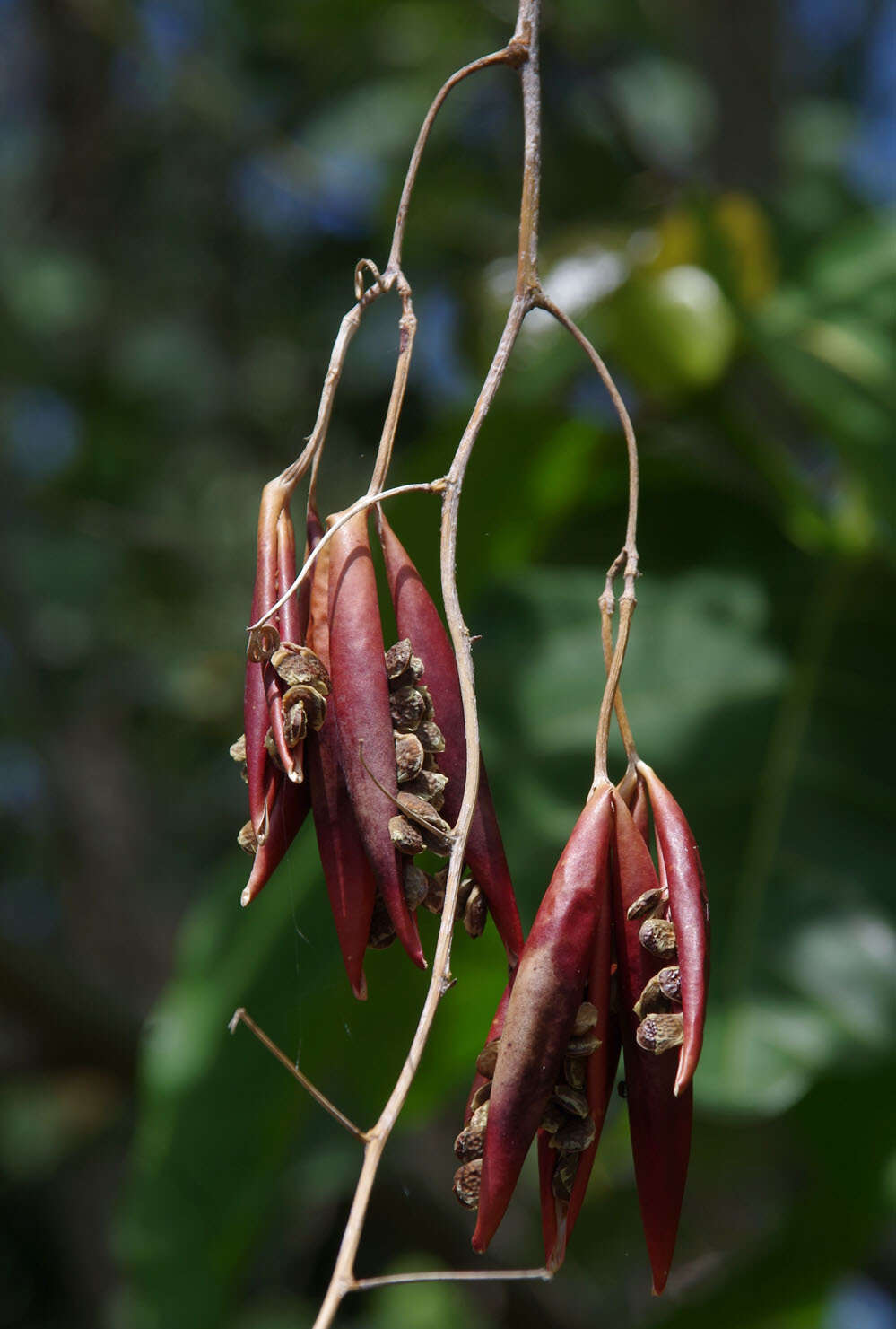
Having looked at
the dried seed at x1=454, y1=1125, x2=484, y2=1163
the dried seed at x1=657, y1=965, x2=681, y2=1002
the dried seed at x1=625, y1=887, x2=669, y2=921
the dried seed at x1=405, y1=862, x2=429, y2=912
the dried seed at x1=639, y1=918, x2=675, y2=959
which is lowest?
the dried seed at x1=454, y1=1125, x2=484, y2=1163

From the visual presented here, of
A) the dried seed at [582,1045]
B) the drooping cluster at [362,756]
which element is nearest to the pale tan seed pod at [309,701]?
the drooping cluster at [362,756]

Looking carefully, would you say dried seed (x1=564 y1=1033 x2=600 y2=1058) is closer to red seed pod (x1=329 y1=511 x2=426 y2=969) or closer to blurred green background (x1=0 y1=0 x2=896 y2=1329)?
red seed pod (x1=329 y1=511 x2=426 y2=969)

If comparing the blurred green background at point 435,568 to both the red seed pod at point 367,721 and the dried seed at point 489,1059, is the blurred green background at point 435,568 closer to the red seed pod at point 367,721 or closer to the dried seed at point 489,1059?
the red seed pod at point 367,721

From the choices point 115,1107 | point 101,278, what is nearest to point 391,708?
point 115,1107

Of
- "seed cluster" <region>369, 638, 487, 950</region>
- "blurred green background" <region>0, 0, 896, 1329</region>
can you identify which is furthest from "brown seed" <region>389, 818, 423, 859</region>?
"blurred green background" <region>0, 0, 896, 1329</region>

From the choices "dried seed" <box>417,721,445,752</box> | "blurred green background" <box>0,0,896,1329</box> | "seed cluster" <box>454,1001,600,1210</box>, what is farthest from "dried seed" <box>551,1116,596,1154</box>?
"blurred green background" <box>0,0,896,1329</box>

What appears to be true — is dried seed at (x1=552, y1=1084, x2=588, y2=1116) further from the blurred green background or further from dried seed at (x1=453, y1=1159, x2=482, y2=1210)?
the blurred green background

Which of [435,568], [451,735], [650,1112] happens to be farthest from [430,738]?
[435,568]

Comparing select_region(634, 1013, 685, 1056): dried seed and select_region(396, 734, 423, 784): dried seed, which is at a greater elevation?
select_region(396, 734, 423, 784): dried seed

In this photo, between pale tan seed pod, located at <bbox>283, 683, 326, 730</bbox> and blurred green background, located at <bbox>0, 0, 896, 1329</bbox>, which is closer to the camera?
pale tan seed pod, located at <bbox>283, 683, 326, 730</bbox>
